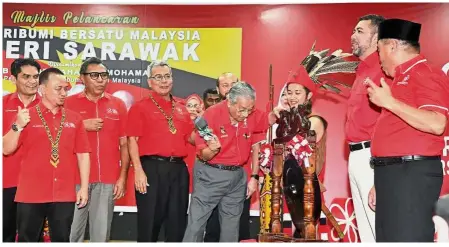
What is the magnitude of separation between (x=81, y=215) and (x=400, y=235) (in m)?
2.69

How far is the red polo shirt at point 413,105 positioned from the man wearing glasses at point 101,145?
2478mm

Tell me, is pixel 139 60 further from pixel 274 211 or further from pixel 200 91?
pixel 274 211

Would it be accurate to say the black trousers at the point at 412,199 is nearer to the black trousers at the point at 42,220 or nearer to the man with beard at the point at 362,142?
the man with beard at the point at 362,142

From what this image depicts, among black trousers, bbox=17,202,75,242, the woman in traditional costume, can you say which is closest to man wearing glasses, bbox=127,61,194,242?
black trousers, bbox=17,202,75,242

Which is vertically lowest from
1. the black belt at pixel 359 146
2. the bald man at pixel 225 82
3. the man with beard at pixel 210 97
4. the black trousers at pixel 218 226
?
the black trousers at pixel 218 226

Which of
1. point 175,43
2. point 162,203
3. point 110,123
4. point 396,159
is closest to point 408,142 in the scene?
point 396,159

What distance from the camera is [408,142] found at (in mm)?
3561

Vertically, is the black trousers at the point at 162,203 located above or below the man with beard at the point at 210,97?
below

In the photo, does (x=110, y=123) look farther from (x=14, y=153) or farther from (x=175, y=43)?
(x=175, y=43)

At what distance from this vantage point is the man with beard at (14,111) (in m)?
5.25

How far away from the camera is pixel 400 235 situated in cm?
352

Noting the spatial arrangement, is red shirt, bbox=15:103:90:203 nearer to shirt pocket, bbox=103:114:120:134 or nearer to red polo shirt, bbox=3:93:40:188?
red polo shirt, bbox=3:93:40:188

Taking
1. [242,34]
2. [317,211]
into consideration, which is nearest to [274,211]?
[317,211]

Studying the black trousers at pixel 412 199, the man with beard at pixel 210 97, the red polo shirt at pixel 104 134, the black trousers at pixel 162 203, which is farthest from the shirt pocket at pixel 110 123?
the black trousers at pixel 412 199
